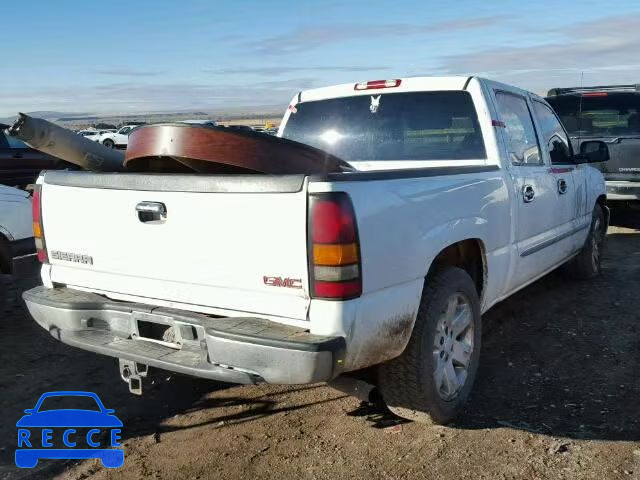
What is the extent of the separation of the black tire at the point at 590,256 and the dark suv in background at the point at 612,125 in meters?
2.68

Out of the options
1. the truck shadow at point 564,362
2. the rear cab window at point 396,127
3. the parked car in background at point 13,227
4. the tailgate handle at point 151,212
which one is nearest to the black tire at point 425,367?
the truck shadow at point 564,362

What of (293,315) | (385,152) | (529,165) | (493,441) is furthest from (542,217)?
(293,315)

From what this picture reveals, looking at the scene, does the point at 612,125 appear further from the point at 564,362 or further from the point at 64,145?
the point at 64,145

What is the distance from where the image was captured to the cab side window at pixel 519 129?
15.4ft

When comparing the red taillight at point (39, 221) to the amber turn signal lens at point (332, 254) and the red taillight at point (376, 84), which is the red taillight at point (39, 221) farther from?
the red taillight at point (376, 84)

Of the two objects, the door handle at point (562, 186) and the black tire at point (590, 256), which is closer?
the door handle at point (562, 186)

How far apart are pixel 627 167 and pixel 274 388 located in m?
6.90

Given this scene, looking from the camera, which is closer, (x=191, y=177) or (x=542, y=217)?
(x=191, y=177)

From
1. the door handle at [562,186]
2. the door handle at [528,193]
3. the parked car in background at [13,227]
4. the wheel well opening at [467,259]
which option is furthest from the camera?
the parked car in background at [13,227]

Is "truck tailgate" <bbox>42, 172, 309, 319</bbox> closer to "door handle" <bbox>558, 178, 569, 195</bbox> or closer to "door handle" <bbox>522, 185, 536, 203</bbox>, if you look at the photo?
"door handle" <bbox>522, 185, 536, 203</bbox>

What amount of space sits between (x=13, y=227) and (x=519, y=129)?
189 inches

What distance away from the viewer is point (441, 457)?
3.39m

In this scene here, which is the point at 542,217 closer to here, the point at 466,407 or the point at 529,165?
the point at 529,165

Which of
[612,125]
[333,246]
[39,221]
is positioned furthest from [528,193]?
[612,125]
